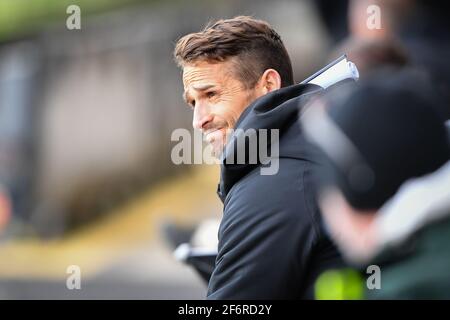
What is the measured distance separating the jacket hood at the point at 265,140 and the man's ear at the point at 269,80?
17.5 inches

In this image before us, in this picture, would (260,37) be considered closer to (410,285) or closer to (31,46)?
(410,285)

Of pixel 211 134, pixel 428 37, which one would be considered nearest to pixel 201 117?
pixel 211 134

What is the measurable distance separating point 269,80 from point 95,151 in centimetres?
790

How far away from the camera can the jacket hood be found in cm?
206

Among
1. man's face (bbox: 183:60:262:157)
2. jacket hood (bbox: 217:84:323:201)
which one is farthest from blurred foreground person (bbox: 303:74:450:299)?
man's face (bbox: 183:60:262:157)

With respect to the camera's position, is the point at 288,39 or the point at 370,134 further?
the point at 288,39

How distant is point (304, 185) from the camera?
2004 mm

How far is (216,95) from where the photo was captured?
2.53 metres

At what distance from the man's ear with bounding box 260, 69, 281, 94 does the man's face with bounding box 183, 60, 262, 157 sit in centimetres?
4

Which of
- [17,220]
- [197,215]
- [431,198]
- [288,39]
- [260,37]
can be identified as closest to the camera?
[431,198]

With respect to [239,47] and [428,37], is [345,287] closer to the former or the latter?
[239,47]

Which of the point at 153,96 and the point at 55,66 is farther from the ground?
the point at 55,66

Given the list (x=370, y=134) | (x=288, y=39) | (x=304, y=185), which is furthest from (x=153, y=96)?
Answer: (x=370, y=134)

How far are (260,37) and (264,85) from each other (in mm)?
150
